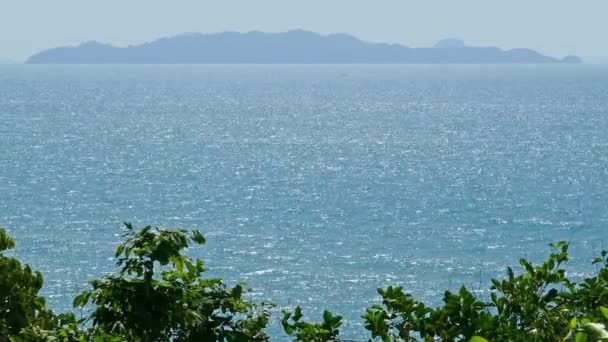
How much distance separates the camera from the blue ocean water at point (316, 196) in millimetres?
43562

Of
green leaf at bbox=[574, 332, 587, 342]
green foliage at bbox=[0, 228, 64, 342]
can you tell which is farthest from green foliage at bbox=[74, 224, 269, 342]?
green leaf at bbox=[574, 332, 587, 342]

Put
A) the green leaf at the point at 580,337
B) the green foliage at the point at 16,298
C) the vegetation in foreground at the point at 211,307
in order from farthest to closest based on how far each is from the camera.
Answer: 1. the green foliage at the point at 16,298
2. the vegetation in foreground at the point at 211,307
3. the green leaf at the point at 580,337

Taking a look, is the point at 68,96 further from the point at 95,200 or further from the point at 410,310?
the point at 410,310

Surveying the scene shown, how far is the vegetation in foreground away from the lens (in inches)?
245

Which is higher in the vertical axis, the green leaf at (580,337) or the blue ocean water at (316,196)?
the green leaf at (580,337)

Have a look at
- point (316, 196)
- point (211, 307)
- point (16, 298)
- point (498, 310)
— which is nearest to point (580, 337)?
point (498, 310)

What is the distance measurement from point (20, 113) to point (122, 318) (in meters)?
139

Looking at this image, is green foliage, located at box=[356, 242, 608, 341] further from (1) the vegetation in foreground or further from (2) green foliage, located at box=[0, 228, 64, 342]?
(2) green foliage, located at box=[0, 228, 64, 342]

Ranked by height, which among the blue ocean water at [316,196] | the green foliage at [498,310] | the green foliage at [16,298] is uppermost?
the green foliage at [498,310]

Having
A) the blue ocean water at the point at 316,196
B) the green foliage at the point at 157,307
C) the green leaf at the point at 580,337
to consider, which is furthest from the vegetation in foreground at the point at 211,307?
the blue ocean water at the point at 316,196

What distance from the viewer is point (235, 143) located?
329 feet

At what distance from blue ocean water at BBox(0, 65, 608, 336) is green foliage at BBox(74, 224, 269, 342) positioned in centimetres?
443

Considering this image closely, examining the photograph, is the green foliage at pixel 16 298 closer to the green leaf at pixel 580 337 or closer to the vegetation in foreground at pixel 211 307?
the vegetation in foreground at pixel 211 307

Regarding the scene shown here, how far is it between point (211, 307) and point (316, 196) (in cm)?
5842
